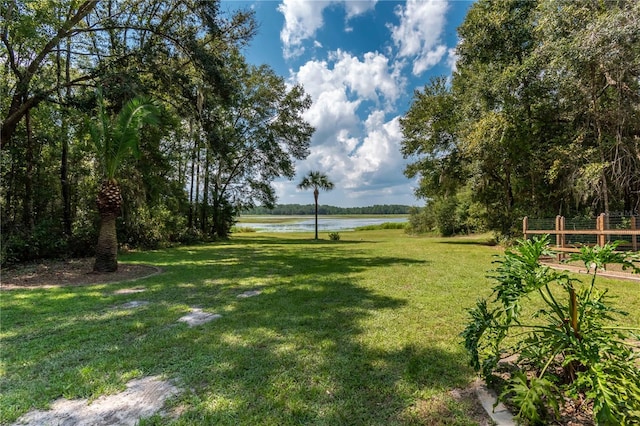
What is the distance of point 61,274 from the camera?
717 cm

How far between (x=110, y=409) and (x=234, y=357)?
101 cm

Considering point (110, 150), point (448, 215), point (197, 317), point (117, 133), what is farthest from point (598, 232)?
point (448, 215)

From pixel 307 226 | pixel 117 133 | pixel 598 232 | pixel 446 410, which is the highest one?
pixel 117 133

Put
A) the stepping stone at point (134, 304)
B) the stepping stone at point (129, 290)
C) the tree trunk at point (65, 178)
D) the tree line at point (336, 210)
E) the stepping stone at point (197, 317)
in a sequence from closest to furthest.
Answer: the stepping stone at point (197, 317) → the stepping stone at point (134, 304) → the stepping stone at point (129, 290) → the tree trunk at point (65, 178) → the tree line at point (336, 210)

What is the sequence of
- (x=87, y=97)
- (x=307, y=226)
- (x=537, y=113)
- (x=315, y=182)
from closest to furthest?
(x=87, y=97) → (x=537, y=113) → (x=315, y=182) → (x=307, y=226)

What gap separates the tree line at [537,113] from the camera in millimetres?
8953

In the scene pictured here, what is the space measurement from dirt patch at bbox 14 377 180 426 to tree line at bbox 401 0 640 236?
475 inches

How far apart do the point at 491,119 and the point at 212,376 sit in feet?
41.6

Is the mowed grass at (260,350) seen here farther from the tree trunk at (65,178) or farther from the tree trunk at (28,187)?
the tree trunk at (65,178)

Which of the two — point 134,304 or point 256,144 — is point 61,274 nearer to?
point 134,304

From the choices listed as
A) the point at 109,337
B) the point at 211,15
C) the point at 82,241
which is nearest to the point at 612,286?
the point at 109,337

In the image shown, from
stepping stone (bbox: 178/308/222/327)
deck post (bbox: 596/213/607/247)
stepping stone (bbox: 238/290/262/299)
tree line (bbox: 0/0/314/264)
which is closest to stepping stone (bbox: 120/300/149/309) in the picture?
stepping stone (bbox: 178/308/222/327)

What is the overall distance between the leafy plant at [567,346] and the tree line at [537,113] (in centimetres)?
975

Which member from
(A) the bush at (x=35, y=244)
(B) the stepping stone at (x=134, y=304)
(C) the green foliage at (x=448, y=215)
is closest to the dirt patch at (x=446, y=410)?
(B) the stepping stone at (x=134, y=304)
